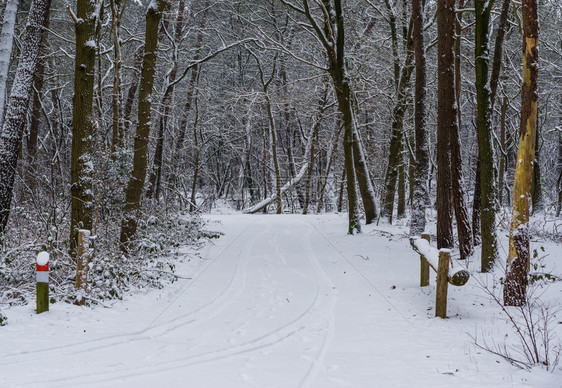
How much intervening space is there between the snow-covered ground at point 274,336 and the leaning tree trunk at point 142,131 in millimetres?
1705

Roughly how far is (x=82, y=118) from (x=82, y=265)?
8.35ft

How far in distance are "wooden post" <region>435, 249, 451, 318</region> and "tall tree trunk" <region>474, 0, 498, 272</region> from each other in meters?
2.45

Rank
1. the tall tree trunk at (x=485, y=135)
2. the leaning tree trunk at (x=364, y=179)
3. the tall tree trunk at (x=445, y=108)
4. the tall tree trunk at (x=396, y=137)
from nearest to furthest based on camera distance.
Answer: the tall tree trunk at (x=485, y=135) → the tall tree trunk at (x=445, y=108) → the leaning tree trunk at (x=364, y=179) → the tall tree trunk at (x=396, y=137)

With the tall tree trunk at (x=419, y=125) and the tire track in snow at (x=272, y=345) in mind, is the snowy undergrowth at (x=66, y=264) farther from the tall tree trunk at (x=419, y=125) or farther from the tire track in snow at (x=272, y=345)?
the tall tree trunk at (x=419, y=125)

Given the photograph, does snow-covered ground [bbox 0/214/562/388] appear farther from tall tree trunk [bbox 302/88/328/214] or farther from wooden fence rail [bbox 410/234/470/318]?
tall tree trunk [bbox 302/88/328/214]

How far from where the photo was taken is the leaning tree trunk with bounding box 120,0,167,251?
10.4 metres

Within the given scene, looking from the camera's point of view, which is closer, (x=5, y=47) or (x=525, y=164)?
(x=525, y=164)

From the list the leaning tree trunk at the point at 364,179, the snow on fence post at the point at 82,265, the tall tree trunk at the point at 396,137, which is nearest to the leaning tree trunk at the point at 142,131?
the snow on fence post at the point at 82,265

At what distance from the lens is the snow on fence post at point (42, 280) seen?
6.04 meters

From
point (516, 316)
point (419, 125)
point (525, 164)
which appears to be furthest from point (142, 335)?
point (419, 125)

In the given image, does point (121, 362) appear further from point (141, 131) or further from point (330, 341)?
point (141, 131)

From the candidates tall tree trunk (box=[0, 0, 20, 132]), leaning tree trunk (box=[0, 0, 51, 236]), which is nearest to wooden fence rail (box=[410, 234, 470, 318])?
leaning tree trunk (box=[0, 0, 51, 236])

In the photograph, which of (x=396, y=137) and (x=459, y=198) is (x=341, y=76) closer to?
(x=396, y=137)

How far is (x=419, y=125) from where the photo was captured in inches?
515
